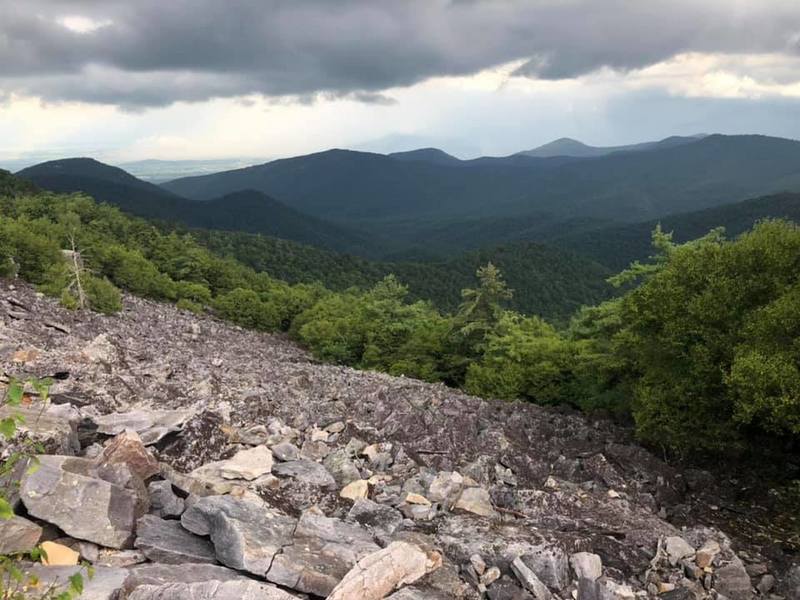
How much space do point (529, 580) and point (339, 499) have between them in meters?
4.11

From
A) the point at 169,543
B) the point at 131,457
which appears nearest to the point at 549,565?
the point at 169,543

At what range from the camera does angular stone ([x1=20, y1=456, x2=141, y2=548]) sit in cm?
785

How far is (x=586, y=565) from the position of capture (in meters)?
9.80

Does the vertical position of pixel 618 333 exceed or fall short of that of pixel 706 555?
it exceeds it

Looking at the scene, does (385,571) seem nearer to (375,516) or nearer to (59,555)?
(375,516)

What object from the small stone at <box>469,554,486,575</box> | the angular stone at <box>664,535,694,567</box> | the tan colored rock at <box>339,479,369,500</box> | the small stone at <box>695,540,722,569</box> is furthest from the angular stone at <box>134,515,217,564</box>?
the small stone at <box>695,540,722,569</box>

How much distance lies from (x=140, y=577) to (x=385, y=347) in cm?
4351

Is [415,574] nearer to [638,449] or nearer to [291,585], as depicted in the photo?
[291,585]

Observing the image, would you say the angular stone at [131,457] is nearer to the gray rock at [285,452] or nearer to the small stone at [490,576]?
the gray rock at [285,452]

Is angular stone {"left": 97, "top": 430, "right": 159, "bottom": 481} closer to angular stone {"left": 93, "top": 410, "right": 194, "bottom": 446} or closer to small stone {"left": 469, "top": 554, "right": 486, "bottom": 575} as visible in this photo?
angular stone {"left": 93, "top": 410, "right": 194, "bottom": 446}

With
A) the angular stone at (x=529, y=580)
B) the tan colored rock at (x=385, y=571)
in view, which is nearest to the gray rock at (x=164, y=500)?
the tan colored rock at (x=385, y=571)

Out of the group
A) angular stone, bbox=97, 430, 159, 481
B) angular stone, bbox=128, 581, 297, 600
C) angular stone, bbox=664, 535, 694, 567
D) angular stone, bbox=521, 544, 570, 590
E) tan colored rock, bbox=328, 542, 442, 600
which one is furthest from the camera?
angular stone, bbox=664, 535, 694, 567

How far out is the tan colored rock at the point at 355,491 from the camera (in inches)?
455

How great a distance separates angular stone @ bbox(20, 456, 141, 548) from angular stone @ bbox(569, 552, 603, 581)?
7267mm
